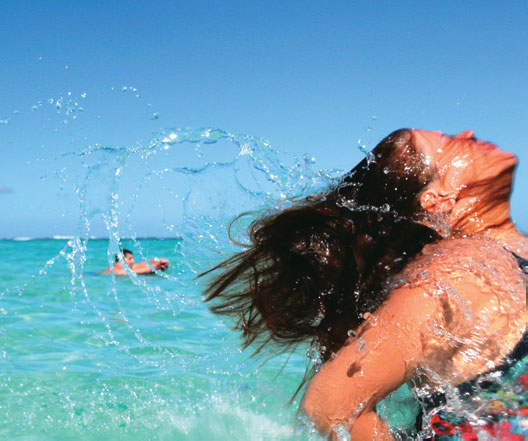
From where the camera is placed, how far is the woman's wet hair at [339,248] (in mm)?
1958

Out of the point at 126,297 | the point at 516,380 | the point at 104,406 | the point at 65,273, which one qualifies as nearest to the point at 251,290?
the point at 516,380

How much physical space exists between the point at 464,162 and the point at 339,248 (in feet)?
1.77

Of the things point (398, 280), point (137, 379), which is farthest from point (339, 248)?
point (137, 379)

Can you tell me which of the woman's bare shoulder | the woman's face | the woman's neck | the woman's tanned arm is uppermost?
the woman's face

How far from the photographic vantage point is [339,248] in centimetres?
207

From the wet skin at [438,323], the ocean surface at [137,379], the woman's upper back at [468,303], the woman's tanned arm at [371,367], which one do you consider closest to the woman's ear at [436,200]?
the wet skin at [438,323]

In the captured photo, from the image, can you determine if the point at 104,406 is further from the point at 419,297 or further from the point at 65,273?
the point at 65,273

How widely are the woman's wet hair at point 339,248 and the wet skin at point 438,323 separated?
88mm

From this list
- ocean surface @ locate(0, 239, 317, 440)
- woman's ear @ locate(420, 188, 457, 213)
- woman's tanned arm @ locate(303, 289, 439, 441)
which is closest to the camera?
woman's tanned arm @ locate(303, 289, 439, 441)

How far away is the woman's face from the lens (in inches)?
76.9

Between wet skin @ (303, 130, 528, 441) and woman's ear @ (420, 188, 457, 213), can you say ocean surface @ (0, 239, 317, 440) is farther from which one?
woman's ear @ (420, 188, 457, 213)

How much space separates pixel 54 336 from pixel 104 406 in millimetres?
1957

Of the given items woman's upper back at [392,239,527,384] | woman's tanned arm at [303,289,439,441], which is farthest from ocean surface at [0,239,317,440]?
woman's upper back at [392,239,527,384]

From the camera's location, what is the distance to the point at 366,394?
5.45ft
